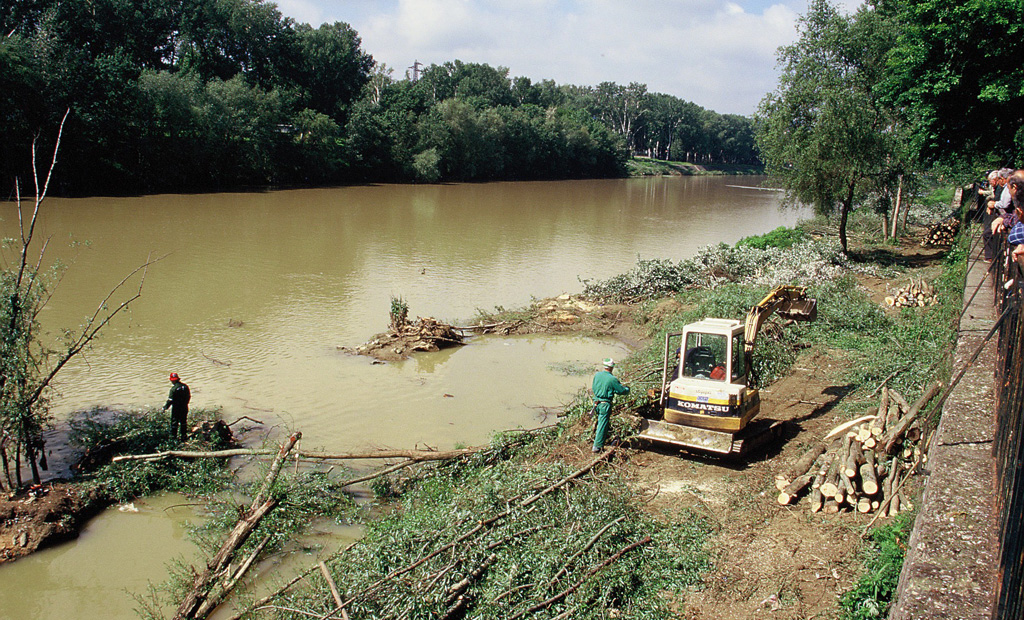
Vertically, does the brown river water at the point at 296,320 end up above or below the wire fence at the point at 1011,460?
below

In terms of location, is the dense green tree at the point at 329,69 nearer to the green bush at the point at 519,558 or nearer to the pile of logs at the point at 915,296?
the pile of logs at the point at 915,296

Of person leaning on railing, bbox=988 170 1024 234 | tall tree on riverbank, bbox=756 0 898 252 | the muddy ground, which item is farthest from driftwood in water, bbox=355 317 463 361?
tall tree on riverbank, bbox=756 0 898 252

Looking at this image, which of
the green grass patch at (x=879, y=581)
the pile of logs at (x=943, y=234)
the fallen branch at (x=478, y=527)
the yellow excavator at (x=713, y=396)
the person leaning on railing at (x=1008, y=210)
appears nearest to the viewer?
the green grass patch at (x=879, y=581)

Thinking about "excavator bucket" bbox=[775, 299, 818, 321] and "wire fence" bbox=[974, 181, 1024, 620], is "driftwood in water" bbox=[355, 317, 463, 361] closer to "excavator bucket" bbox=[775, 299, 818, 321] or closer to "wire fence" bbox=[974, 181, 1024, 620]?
"excavator bucket" bbox=[775, 299, 818, 321]

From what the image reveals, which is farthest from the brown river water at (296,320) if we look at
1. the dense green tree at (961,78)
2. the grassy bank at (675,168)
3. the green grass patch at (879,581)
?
the grassy bank at (675,168)

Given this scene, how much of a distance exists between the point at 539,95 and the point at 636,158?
889 inches

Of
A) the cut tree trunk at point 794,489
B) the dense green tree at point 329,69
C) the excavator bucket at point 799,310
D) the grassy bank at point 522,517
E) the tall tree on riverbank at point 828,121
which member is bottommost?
the grassy bank at point 522,517

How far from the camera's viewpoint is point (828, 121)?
25.4 m

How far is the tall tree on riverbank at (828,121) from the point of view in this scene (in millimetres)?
25531

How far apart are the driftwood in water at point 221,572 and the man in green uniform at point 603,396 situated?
4786 millimetres

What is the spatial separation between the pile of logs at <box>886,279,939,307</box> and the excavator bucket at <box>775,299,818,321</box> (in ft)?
25.3

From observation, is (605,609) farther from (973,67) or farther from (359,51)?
(359,51)

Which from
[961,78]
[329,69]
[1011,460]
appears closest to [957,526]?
[1011,460]

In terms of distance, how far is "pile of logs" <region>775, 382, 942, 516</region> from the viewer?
8.15 meters
